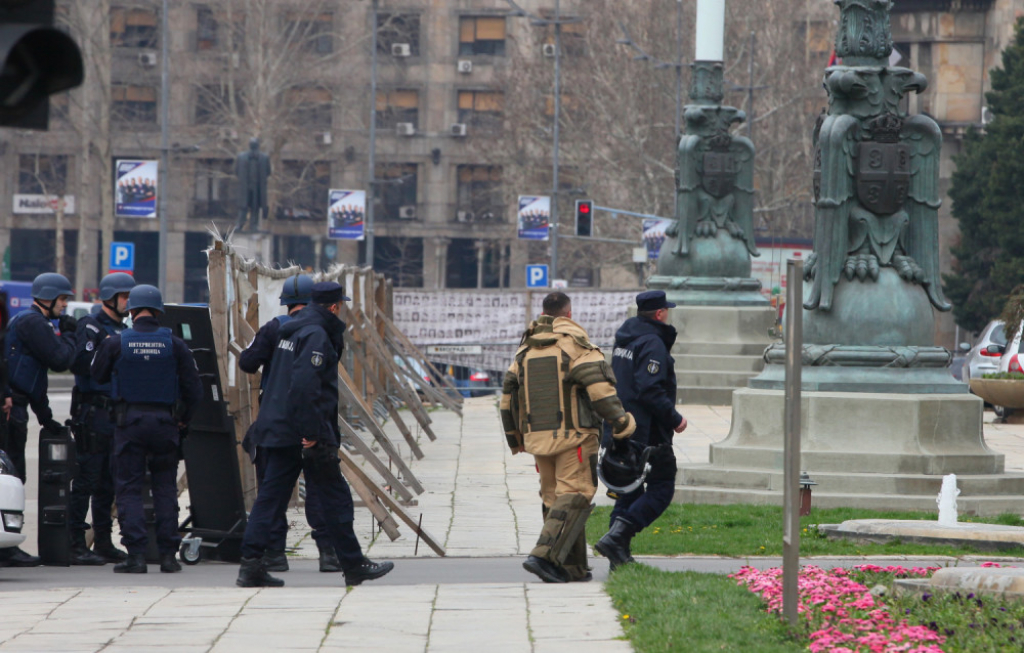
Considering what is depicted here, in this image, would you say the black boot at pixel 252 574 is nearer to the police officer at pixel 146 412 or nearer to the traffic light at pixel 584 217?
the police officer at pixel 146 412

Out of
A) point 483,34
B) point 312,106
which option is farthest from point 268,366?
point 483,34

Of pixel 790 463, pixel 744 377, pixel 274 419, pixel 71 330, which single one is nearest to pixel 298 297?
pixel 274 419

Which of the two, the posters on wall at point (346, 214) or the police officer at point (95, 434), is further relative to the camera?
the posters on wall at point (346, 214)

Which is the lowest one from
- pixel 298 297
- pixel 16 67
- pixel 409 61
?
pixel 298 297

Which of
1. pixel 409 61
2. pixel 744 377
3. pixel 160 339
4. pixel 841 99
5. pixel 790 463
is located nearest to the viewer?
pixel 790 463

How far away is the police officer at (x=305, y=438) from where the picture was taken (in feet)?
30.9

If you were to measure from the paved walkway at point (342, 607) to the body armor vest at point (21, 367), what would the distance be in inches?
49.2

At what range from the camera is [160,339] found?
10344mm

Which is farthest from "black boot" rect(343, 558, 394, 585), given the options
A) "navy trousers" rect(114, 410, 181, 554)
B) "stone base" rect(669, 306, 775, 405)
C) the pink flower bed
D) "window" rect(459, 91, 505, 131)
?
"window" rect(459, 91, 505, 131)

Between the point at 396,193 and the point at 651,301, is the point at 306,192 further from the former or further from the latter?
the point at 651,301

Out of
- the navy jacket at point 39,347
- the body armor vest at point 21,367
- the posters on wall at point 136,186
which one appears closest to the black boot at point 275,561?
the navy jacket at point 39,347

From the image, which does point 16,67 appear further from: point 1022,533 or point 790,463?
point 1022,533

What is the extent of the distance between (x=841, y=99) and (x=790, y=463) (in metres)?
7.20

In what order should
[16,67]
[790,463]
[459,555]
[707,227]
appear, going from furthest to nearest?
1. [707,227]
2. [459,555]
3. [790,463]
4. [16,67]
